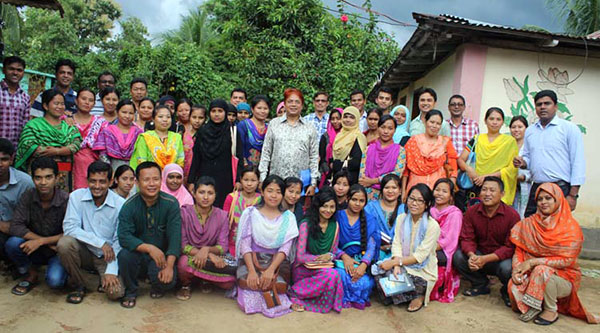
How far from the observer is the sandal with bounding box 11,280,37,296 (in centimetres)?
348

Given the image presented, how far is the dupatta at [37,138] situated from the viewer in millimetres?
4078

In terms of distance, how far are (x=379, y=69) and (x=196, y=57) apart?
441 centimetres

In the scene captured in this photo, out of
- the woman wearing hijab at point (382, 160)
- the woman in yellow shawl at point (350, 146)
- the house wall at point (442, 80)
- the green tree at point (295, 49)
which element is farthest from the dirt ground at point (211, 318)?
the green tree at point (295, 49)

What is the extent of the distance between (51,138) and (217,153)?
61.8 inches

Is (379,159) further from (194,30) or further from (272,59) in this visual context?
(194,30)

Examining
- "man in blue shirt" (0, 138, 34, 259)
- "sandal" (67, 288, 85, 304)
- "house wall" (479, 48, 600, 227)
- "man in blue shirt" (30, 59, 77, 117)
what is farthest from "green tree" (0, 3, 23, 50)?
"house wall" (479, 48, 600, 227)

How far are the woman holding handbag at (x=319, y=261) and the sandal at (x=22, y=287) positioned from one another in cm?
217

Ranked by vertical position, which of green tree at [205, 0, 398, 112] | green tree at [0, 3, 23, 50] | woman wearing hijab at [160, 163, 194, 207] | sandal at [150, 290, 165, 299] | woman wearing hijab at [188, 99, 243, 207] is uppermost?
green tree at [0, 3, 23, 50]

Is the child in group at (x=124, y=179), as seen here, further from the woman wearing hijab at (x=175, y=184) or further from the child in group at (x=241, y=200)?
the child in group at (x=241, y=200)

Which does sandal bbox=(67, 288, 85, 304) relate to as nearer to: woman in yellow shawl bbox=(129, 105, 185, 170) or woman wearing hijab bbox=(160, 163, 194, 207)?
woman wearing hijab bbox=(160, 163, 194, 207)

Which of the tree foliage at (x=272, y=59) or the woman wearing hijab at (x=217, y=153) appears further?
the tree foliage at (x=272, y=59)

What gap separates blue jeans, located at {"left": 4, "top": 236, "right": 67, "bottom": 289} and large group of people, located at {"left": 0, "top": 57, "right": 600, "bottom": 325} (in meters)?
0.01

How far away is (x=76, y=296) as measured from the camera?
3404 mm

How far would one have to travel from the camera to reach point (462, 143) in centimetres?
502
